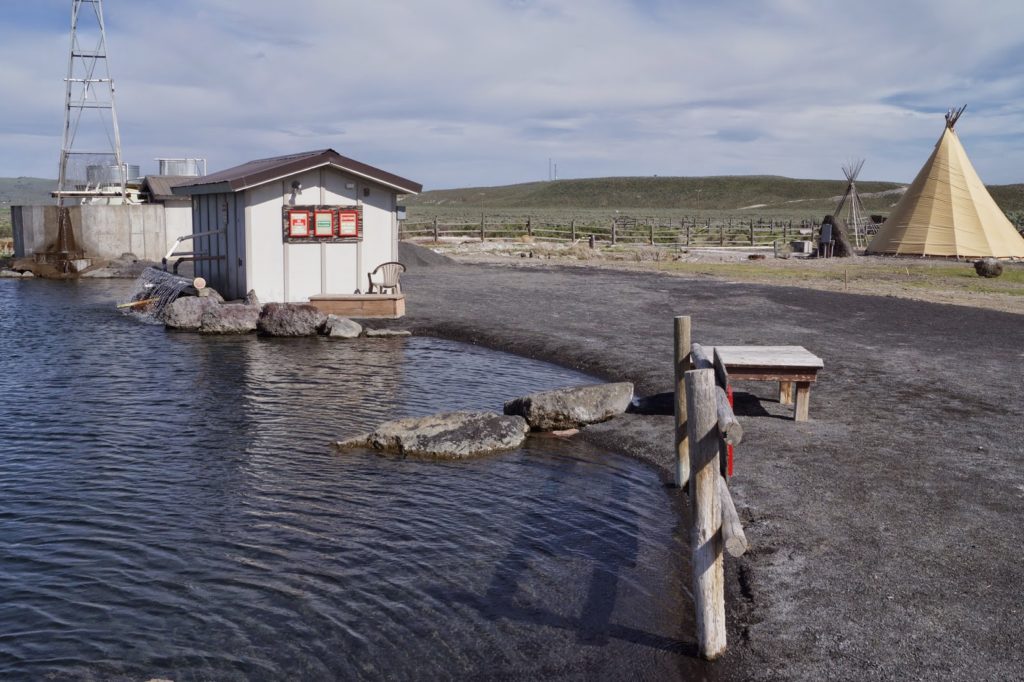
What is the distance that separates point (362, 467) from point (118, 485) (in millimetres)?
2274

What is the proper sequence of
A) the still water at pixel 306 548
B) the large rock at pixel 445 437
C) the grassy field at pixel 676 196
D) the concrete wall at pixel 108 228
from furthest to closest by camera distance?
the grassy field at pixel 676 196
the concrete wall at pixel 108 228
the large rock at pixel 445 437
the still water at pixel 306 548

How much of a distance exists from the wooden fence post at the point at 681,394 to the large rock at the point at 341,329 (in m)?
10.2

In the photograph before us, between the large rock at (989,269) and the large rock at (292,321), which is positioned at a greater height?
the large rock at (989,269)

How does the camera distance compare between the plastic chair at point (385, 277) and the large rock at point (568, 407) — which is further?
the plastic chair at point (385, 277)

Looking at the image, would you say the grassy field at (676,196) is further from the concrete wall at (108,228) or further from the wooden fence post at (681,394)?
the wooden fence post at (681,394)

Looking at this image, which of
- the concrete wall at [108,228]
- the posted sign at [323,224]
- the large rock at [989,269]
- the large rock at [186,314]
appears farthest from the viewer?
the concrete wall at [108,228]

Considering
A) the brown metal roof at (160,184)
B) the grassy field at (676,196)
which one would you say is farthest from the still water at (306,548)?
the grassy field at (676,196)

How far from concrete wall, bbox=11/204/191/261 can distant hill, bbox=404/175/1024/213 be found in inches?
4150

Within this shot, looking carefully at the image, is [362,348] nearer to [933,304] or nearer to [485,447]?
[485,447]

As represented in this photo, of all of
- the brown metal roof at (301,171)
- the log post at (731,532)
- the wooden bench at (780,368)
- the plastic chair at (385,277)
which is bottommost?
the log post at (731,532)

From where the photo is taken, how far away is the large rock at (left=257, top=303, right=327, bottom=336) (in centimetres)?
1752

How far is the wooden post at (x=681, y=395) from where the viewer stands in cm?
827

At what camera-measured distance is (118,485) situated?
8.46 metres

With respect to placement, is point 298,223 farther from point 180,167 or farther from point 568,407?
point 180,167
